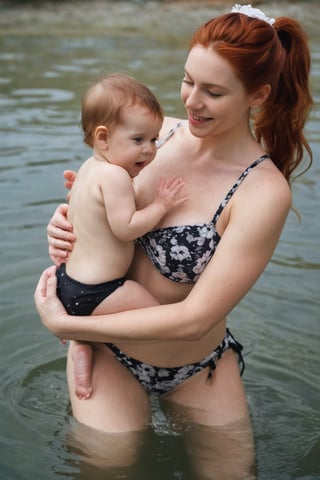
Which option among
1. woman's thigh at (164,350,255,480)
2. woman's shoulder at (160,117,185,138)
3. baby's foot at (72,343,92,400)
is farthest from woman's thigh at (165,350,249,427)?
woman's shoulder at (160,117,185,138)

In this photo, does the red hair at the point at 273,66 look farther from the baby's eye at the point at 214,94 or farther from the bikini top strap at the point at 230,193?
the bikini top strap at the point at 230,193

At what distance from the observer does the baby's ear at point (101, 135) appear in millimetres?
3237

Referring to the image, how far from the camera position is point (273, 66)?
3.21 meters

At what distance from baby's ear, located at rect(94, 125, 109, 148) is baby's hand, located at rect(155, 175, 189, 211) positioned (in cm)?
27

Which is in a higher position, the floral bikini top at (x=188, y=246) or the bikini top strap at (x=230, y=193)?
the bikini top strap at (x=230, y=193)

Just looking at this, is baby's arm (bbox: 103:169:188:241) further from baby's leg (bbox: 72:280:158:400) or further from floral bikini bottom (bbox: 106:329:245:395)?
floral bikini bottom (bbox: 106:329:245:395)

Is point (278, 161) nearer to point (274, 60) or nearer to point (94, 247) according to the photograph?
point (274, 60)

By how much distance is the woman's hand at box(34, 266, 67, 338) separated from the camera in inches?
131

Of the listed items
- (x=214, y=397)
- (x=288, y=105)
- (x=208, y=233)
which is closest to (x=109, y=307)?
(x=208, y=233)

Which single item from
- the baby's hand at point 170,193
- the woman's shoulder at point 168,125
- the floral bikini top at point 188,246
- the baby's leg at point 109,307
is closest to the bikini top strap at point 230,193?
the floral bikini top at point 188,246

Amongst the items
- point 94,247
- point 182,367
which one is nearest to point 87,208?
point 94,247

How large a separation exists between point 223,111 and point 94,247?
0.70m

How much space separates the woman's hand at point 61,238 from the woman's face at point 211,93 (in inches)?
24.7

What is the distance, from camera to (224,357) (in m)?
3.69
